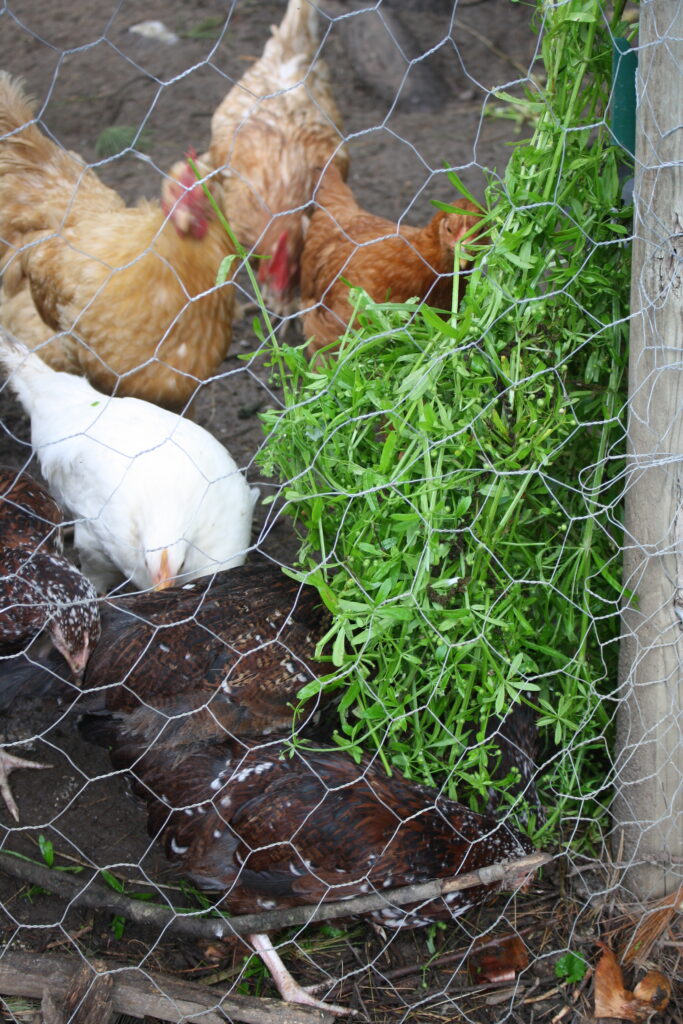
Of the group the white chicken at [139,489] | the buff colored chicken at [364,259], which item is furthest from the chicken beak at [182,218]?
the white chicken at [139,489]

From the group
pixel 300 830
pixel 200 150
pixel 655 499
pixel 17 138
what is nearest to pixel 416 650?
pixel 300 830

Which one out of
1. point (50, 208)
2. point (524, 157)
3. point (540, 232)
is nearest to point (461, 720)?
point (540, 232)

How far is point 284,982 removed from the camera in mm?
1632

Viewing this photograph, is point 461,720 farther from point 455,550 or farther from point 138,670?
point 138,670

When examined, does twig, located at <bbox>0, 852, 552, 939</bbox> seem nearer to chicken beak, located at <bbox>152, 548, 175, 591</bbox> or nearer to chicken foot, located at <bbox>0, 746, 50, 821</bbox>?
chicken foot, located at <bbox>0, 746, 50, 821</bbox>

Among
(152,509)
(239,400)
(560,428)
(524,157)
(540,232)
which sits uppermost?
(524,157)

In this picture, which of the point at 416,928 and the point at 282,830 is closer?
the point at 282,830

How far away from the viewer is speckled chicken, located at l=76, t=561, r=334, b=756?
5.60 feet

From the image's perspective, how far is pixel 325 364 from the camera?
1.77m

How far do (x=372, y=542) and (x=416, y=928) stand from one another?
0.77 m

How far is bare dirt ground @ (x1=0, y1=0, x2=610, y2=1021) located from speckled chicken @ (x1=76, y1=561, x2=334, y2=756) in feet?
0.46

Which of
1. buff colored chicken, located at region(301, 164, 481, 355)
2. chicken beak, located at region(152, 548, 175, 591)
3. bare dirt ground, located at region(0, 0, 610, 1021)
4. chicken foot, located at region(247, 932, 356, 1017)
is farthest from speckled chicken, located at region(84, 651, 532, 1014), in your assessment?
buff colored chicken, located at region(301, 164, 481, 355)

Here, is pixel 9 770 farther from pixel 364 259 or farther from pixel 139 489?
pixel 364 259

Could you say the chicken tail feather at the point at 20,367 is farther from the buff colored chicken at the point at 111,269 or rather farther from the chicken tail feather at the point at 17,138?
the chicken tail feather at the point at 17,138
